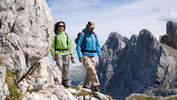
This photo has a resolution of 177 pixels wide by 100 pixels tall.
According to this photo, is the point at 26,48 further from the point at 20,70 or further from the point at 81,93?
the point at 81,93

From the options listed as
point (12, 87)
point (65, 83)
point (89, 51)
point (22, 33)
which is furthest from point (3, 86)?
point (89, 51)

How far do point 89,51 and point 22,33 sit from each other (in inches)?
199

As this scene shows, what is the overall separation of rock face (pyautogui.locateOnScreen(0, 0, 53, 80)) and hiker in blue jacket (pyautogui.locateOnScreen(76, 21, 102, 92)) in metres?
3.32

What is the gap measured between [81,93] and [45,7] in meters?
5.07

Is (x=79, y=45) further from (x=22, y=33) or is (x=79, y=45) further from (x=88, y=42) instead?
(x=22, y=33)

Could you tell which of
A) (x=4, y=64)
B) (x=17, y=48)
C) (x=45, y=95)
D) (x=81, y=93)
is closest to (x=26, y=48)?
(x=17, y=48)

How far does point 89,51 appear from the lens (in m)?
15.5

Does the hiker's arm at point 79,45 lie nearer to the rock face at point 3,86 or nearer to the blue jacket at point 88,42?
the blue jacket at point 88,42

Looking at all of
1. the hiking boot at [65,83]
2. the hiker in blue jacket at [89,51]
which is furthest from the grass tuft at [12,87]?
the hiker in blue jacket at [89,51]

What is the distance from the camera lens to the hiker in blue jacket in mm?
15211

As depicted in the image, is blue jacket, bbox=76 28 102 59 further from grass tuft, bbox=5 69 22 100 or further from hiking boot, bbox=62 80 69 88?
grass tuft, bbox=5 69 22 100

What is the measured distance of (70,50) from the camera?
15.6 metres


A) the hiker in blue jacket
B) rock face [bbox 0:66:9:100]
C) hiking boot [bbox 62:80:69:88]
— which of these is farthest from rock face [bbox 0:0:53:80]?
the hiker in blue jacket

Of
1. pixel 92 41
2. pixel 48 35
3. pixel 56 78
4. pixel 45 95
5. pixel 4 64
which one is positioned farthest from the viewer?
pixel 92 41
